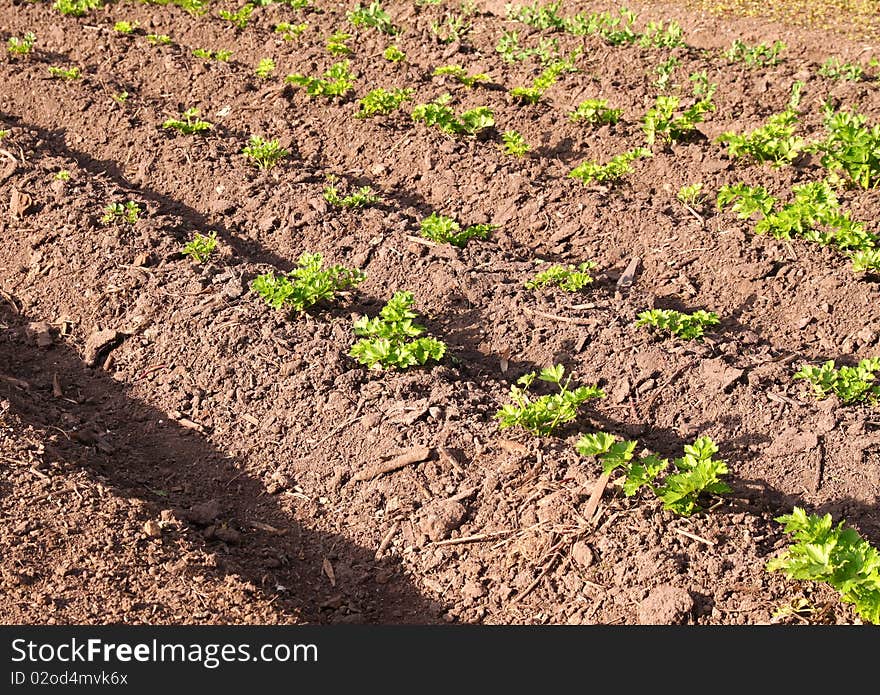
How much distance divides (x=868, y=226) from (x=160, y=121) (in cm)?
661

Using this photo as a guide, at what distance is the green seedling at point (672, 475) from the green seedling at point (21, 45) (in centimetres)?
882

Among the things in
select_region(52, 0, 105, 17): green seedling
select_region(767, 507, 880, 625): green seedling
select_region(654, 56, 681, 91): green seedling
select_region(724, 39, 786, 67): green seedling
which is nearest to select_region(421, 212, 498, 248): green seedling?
select_region(654, 56, 681, 91): green seedling

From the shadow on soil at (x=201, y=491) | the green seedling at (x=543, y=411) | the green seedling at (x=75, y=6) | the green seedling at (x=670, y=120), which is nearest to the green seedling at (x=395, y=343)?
the green seedling at (x=543, y=411)

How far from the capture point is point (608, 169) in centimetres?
816

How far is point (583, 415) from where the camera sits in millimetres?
5715

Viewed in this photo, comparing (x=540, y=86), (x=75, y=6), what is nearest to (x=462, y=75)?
(x=540, y=86)

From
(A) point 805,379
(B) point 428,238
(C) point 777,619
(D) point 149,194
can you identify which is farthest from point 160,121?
(C) point 777,619

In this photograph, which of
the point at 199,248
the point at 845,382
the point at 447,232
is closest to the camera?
the point at 845,382

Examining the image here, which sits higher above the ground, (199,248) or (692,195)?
(692,195)

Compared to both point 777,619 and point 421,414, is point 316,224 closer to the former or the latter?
point 421,414

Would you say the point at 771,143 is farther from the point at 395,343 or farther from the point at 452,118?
the point at 395,343

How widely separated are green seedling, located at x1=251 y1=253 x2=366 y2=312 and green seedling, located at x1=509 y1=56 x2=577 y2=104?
12.7 ft

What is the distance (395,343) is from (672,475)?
1931 millimetres

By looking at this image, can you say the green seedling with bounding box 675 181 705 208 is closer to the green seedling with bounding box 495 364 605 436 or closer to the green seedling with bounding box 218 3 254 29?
the green seedling with bounding box 495 364 605 436
